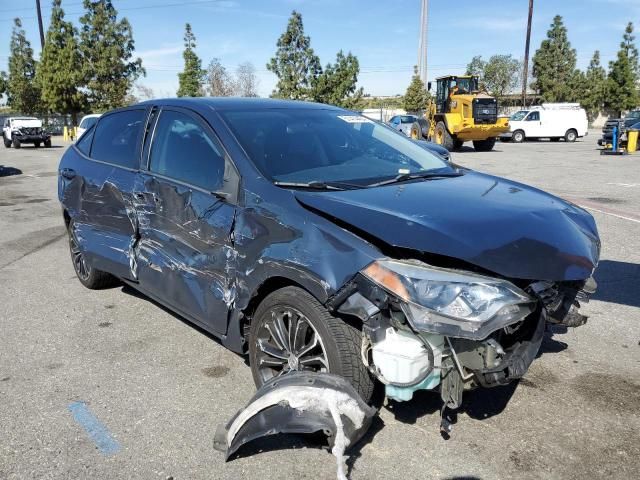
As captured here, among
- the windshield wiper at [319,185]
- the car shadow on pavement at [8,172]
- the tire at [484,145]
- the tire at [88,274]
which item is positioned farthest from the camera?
the tire at [484,145]

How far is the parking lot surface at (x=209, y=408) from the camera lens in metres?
2.70

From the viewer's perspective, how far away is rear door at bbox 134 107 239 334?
328 cm

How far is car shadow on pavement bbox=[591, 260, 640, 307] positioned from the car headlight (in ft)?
9.91

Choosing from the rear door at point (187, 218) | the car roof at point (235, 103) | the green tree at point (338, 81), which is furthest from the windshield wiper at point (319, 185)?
the green tree at point (338, 81)

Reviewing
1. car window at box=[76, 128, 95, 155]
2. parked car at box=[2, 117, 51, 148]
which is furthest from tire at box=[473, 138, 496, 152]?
parked car at box=[2, 117, 51, 148]

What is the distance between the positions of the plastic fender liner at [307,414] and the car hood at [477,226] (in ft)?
2.39

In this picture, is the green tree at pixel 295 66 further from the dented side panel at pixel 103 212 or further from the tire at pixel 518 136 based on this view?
the dented side panel at pixel 103 212

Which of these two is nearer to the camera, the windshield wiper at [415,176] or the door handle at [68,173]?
the windshield wiper at [415,176]

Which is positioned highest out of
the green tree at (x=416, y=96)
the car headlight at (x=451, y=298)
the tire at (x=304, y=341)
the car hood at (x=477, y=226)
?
the green tree at (x=416, y=96)

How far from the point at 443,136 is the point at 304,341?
2295cm

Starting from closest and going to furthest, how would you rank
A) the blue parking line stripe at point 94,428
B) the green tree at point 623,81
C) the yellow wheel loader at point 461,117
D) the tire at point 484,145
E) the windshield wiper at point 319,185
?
the blue parking line stripe at point 94,428, the windshield wiper at point 319,185, the yellow wheel loader at point 461,117, the tire at point 484,145, the green tree at point 623,81

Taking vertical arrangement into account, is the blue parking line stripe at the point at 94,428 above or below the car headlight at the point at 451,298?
below

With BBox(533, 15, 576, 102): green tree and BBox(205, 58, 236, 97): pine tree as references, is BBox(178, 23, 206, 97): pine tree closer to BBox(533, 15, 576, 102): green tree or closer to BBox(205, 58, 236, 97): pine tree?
BBox(205, 58, 236, 97): pine tree

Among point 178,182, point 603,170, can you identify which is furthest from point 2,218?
point 603,170
